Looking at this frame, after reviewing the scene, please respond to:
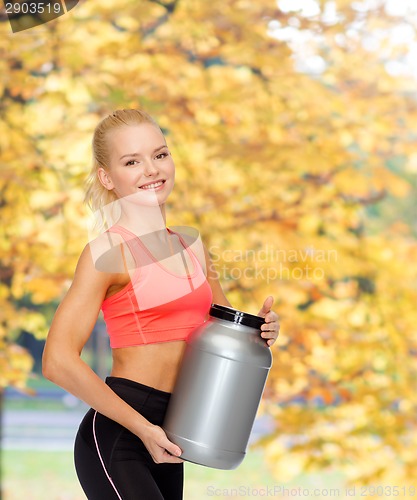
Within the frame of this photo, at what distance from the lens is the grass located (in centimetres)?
659

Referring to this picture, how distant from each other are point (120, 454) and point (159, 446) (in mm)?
97

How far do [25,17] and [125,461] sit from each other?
2373 millimetres

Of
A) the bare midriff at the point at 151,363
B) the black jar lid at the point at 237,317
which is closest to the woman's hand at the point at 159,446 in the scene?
the bare midriff at the point at 151,363

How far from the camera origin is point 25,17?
3.23 meters

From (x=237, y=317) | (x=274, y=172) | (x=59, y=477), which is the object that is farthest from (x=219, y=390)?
(x=59, y=477)

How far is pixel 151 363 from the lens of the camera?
1433mm

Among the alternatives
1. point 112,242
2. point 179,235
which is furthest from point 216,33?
point 112,242

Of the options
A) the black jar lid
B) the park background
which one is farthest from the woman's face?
the park background

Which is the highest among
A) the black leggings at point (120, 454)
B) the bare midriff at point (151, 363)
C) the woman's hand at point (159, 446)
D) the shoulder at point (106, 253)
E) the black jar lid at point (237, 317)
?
the shoulder at point (106, 253)

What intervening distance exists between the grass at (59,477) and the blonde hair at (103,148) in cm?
487

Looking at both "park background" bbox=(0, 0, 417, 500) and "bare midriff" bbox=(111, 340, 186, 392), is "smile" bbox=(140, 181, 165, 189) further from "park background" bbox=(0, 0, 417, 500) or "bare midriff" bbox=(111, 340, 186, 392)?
"park background" bbox=(0, 0, 417, 500)

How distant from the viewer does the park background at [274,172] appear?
3.30 m

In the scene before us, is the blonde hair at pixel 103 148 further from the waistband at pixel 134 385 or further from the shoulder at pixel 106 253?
the waistband at pixel 134 385

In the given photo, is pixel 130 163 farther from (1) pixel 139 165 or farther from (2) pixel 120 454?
(2) pixel 120 454
